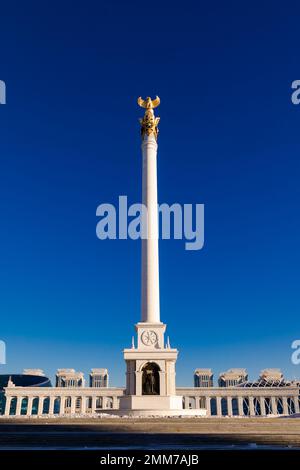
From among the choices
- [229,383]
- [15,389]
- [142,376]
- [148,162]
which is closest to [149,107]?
[148,162]

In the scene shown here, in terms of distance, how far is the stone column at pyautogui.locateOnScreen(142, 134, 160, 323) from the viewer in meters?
42.6

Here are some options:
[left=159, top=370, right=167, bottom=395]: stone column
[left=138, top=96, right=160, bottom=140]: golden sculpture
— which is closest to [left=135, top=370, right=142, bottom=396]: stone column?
[left=159, top=370, right=167, bottom=395]: stone column

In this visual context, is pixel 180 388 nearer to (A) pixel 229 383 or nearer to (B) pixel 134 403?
(B) pixel 134 403

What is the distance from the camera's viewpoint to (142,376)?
131 feet

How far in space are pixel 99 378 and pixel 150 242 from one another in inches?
3441

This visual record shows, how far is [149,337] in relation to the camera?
4103 cm

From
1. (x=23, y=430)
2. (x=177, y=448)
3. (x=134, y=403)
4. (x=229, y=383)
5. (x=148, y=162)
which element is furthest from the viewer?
(x=229, y=383)

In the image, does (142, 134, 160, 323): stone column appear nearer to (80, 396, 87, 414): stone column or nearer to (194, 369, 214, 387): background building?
Result: (80, 396, 87, 414): stone column

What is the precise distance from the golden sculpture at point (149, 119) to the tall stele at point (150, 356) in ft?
25.9

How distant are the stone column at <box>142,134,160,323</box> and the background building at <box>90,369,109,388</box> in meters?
82.8

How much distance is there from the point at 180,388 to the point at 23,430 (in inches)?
2057

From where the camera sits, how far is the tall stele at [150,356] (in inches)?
1517

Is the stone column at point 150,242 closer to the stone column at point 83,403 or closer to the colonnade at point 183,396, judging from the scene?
the colonnade at point 183,396
